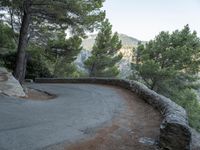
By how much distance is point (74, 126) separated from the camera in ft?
20.1

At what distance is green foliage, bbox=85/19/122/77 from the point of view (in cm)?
2998

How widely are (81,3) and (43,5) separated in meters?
2.25

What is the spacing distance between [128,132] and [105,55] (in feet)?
82.4

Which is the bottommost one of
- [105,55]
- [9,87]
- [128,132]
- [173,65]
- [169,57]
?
[128,132]

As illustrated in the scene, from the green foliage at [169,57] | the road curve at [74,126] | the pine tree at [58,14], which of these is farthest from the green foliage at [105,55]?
the road curve at [74,126]

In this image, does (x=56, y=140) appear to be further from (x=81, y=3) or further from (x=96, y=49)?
(x=96, y=49)

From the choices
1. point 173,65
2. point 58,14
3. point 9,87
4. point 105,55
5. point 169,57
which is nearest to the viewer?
point 9,87

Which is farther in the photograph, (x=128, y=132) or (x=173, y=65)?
(x=173, y=65)

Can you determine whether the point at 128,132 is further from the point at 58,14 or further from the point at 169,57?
the point at 169,57

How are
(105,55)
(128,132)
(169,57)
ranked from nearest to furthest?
(128,132) → (169,57) → (105,55)

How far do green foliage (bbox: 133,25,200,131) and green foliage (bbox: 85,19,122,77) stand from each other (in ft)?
18.0

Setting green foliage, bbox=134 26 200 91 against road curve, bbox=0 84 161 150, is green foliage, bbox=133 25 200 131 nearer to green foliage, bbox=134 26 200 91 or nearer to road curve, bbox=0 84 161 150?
green foliage, bbox=134 26 200 91

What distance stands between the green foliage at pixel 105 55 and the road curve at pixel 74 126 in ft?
70.1

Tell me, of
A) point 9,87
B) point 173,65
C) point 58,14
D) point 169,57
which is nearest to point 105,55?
point 169,57
